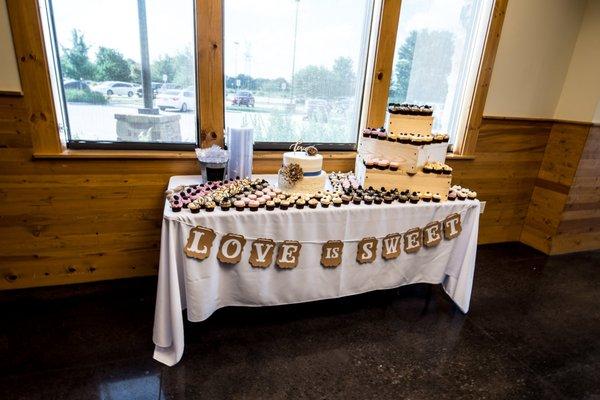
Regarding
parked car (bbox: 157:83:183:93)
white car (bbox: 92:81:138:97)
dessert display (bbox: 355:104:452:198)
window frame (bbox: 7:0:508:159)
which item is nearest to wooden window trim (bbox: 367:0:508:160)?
window frame (bbox: 7:0:508:159)

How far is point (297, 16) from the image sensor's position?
2.17m

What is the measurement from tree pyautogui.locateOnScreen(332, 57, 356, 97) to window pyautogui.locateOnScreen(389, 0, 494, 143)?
328 mm

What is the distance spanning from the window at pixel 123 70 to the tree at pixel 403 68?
142 cm

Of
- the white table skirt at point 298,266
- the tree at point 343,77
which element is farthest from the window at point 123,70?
the tree at point 343,77

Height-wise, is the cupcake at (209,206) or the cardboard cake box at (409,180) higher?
the cardboard cake box at (409,180)

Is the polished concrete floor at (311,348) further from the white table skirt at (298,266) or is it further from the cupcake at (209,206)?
the cupcake at (209,206)

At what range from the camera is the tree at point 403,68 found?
244 cm

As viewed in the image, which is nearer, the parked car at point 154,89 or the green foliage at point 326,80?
the parked car at point 154,89

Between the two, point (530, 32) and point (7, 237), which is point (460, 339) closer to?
point (530, 32)

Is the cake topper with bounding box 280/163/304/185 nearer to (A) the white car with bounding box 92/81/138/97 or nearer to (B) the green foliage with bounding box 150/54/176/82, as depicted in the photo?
(B) the green foliage with bounding box 150/54/176/82

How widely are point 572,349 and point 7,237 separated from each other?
3247mm

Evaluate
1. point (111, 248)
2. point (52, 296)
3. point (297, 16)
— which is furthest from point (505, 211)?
point (52, 296)

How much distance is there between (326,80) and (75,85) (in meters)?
1.53

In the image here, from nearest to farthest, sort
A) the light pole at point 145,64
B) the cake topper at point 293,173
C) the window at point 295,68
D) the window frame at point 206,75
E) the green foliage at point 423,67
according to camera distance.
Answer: the window frame at point 206,75 → the cake topper at point 293,173 → the light pole at point 145,64 → the window at point 295,68 → the green foliage at point 423,67
